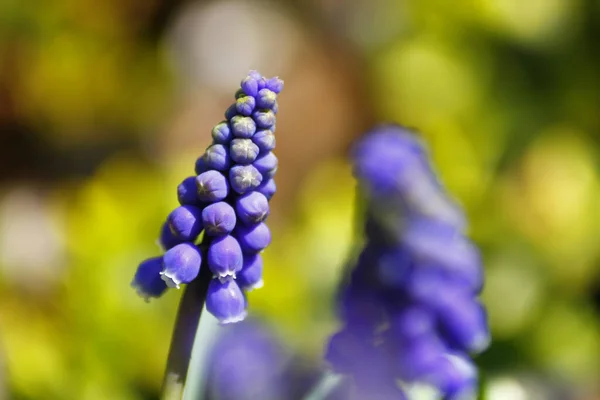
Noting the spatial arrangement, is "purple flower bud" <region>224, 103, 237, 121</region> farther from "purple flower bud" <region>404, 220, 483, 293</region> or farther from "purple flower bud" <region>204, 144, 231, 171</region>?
"purple flower bud" <region>404, 220, 483, 293</region>

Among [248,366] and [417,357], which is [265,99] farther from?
[248,366]

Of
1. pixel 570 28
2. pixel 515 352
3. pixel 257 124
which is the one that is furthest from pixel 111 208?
pixel 570 28

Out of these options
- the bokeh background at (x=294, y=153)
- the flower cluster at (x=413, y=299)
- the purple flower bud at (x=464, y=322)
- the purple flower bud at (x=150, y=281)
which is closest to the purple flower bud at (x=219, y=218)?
the purple flower bud at (x=150, y=281)

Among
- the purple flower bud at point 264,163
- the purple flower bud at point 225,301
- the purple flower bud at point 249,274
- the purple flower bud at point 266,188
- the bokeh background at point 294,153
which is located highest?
the bokeh background at point 294,153

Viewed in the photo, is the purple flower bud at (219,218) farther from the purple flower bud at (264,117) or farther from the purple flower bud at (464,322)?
the purple flower bud at (464,322)

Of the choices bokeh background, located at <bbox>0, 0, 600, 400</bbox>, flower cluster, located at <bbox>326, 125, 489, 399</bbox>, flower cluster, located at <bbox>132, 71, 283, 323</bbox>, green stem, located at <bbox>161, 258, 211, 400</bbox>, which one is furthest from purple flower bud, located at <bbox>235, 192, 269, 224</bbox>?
bokeh background, located at <bbox>0, 0, 600, 400</bbox>

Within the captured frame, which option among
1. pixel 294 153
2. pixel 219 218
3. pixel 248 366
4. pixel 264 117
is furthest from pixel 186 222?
pixel 294 153
